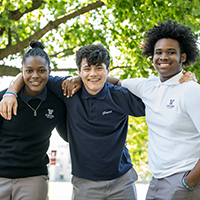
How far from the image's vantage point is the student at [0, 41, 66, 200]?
264 centimetres

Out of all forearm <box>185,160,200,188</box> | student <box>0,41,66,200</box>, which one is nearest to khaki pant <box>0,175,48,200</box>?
student <box>0,41,66,200</box>

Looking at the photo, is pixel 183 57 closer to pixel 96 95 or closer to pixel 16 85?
pixel 96 95

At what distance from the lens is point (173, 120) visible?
7.16 feet

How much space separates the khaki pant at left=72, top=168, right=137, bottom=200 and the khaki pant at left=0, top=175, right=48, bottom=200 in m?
0.39

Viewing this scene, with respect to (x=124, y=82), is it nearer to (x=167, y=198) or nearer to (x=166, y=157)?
(x=166, y=157)

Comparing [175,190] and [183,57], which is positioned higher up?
[183,57]

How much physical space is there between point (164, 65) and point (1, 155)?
1.86 m

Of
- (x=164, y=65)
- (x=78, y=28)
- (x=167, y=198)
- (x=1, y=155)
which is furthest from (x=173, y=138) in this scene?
(x=78, y=28)

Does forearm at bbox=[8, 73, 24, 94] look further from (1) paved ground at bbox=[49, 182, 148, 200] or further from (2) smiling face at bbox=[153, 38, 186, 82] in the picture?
(1) paved ground at bbox=[49, 182, 148, 200]

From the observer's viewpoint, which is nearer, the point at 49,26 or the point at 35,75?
the point at 35,75

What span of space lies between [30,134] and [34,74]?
0.64m

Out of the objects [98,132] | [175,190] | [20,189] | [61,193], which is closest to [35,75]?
[98,132]

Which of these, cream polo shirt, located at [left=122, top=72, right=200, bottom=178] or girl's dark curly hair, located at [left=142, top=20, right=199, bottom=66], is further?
girl's dark curly hair, located at [left=142, top=20, right=199, bottom=66]

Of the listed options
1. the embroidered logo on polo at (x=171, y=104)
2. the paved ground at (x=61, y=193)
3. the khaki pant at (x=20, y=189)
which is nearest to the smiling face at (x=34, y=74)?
the khaki pant at (x=20, y=189)
